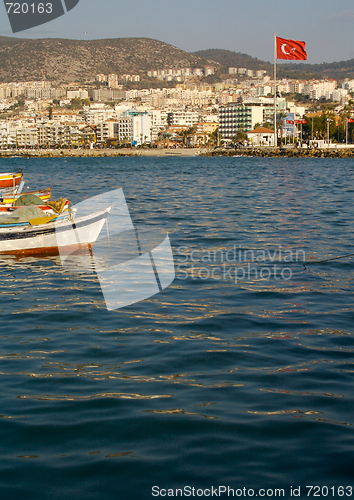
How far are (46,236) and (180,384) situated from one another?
818 centimetres

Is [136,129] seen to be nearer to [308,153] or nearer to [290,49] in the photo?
[308,153]

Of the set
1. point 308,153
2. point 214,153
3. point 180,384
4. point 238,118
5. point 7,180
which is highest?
point 238,118

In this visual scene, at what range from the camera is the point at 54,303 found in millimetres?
8641

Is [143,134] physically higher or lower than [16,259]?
higher

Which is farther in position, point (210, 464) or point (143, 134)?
point (143, 134)

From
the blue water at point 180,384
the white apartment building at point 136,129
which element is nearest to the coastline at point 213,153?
the white apartment building at point 136,129

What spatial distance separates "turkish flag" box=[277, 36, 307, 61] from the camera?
55500 millimetres

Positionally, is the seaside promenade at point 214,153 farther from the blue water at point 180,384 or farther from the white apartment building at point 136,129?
the blue water at point 180,384

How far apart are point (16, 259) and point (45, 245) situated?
0.71 meters

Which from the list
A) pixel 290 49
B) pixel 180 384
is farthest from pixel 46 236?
pixel 290 49

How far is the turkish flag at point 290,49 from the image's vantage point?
55.5 metres

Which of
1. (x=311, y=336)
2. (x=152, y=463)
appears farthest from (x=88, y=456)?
(x=311, y=336)

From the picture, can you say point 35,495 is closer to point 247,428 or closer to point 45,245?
point 247,428

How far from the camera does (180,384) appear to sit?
17.8ft
